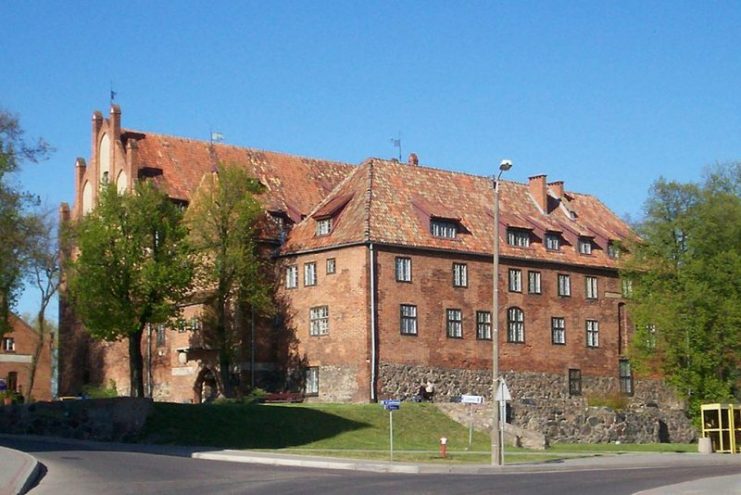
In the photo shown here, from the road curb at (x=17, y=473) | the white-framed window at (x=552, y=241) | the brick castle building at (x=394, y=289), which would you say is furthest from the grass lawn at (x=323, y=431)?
the white-framed window at (x=552, y=241)

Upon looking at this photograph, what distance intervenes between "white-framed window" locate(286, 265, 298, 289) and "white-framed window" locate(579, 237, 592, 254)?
18274mm

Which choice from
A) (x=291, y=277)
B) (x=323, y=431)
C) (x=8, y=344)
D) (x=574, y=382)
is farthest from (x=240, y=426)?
(x=8, y=344)

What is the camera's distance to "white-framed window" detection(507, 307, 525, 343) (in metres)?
70.1

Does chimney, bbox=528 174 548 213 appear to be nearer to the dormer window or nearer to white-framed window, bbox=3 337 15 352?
the dormer window

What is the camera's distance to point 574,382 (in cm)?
7250

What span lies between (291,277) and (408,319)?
7559 mm

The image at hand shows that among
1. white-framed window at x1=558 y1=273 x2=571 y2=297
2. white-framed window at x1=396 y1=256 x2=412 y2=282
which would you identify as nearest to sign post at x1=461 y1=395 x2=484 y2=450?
white-framed window at x1=396 y1=256 x2=412 y2=282

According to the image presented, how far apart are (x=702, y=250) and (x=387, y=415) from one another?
86.8ft

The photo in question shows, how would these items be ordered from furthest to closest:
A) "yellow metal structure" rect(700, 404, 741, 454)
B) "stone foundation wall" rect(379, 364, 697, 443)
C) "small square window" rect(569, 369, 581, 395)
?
"small square window" rect(569, 369, 581, 395) → "stone foundation wall" rect(379, 364, 697, 443) → "yellow metal structure" rect(700, 404, 741, 454)

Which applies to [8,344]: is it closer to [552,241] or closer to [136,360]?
[136,360]

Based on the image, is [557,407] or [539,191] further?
[539,191]

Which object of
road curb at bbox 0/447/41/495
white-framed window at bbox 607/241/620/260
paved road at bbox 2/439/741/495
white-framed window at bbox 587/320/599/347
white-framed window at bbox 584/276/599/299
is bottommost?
paved road at bbox 2/439/741/495

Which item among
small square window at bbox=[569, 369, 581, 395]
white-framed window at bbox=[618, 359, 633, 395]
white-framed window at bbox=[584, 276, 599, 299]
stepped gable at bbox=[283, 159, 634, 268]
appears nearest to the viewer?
stepped gable at bbox=[283, 159, 634, 268]

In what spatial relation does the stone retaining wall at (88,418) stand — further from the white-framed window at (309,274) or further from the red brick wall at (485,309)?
the white-framed window at (309,274)
